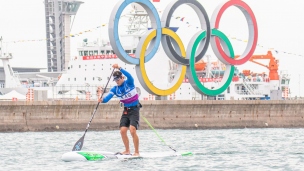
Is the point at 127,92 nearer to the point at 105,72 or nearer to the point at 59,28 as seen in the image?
the point at 105,72

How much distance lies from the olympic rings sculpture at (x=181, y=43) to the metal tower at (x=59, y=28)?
44.9 meters

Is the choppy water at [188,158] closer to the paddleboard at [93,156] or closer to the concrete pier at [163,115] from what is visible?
the paddleboard at [93,156]

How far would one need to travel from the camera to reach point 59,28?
104 metres

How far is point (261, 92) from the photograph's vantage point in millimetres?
84375

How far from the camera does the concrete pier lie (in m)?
49.2

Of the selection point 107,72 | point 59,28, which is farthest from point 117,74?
point 59,28

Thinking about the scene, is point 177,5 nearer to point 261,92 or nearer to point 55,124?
point 55,124

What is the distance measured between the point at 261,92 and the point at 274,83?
1.51 m

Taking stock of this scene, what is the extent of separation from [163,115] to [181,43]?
4.47 metres

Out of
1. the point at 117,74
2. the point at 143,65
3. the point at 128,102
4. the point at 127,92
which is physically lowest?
the point at 128,102

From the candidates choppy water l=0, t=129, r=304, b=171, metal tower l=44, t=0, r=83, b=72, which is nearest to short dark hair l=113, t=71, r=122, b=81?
choppy water l=0, t=129, r=304, b=171

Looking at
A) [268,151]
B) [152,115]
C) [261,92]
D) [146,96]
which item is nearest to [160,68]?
[146,96]

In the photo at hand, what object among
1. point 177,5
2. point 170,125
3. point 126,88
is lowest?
point 170,125

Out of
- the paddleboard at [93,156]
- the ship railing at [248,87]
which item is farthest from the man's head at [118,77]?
the ship railing at [248,87]
